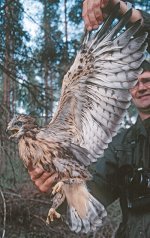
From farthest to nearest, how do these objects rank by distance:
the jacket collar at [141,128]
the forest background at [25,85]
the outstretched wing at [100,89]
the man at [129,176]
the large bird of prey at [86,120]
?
the forest background at [25,85] → the jacket collar at [141,128] → the man at [129,176] → the outstretched wing at [100,89] → the large bird of prey at [86,120]

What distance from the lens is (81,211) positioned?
2809mm

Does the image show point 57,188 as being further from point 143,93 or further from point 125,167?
point 143,93

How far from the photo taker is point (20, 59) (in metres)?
8.35

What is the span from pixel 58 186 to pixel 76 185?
0.56 feet

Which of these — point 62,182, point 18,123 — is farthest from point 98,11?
point 62,182

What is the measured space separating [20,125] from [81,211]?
2.09ft

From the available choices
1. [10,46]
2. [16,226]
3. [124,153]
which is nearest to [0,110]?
[10,46]

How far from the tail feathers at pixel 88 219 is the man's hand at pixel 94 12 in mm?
1129

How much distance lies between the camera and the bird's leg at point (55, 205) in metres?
2.66

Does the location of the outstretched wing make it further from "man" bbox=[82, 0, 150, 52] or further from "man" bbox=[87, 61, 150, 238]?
"man" bbox=[87, 61, 150, 238]

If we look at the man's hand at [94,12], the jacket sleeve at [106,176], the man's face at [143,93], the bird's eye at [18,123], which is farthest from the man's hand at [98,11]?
Result: the jacket sleeve at [106,176]

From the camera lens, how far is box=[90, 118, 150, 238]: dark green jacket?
315 centimetres

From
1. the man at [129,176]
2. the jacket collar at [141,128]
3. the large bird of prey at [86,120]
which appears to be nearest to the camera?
the large bird of prey at [86,120]

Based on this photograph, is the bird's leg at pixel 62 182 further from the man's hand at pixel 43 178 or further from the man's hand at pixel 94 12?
the man's hand at pixel 94 12
